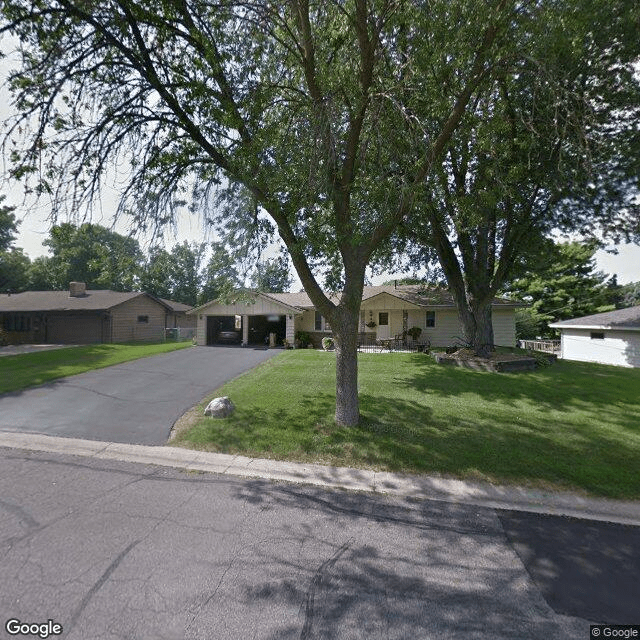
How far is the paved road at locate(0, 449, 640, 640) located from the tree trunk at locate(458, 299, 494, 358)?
10.9m

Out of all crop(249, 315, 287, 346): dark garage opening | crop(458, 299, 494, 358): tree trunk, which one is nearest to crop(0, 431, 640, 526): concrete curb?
crop(458, 299, 494, 358): tree trunk

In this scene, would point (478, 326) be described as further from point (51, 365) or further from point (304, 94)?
point (51, 365)

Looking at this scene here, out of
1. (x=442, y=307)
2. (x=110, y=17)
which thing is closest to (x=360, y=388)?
(x=110, y=17)

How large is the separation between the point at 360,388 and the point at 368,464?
437cm

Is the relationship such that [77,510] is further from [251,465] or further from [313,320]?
[313,320]

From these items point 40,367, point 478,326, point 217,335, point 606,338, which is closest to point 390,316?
point 478,326

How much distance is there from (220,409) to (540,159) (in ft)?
36.7

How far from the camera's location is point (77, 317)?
24.5m

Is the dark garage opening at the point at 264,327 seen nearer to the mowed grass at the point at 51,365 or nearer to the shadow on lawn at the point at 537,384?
the mowed grass at the point at 51,365

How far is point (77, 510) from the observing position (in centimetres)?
370

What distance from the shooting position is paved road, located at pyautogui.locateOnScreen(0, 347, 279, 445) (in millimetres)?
6512

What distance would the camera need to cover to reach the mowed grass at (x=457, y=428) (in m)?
4.85

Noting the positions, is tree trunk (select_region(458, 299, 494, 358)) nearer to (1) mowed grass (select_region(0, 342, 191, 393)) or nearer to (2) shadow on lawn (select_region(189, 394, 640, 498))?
(2) shadow on lawn (select_region(189, 394, 640, 498))

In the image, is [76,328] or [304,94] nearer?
[304,94]
